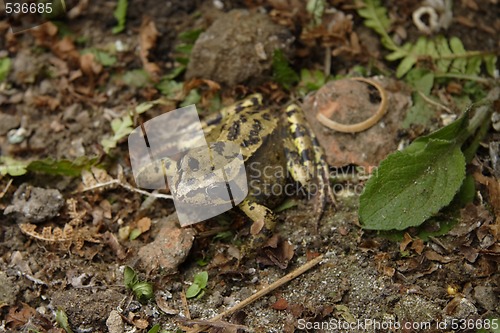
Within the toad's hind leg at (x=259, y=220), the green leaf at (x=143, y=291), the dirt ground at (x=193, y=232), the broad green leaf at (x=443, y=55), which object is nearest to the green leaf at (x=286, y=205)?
the dirt ground at (x=193, y=232)

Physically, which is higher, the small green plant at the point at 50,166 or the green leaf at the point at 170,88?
the green leaf at the point at 170,88

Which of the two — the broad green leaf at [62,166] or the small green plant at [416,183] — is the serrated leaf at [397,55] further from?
the broad green leaf at [62,166]

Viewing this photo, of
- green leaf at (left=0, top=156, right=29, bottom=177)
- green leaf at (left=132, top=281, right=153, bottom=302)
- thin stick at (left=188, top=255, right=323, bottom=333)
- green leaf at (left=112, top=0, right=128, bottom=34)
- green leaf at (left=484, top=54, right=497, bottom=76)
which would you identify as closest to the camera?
thin stick at (left=188, top=255, right=323, bottom=333)

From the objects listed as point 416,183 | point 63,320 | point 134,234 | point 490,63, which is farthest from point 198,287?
point 490,63

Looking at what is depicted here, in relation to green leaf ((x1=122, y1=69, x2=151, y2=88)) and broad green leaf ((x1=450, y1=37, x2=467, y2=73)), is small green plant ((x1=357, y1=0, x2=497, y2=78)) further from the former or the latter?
green leaf ((x1=122, y1=69, x2=151, y2=88))

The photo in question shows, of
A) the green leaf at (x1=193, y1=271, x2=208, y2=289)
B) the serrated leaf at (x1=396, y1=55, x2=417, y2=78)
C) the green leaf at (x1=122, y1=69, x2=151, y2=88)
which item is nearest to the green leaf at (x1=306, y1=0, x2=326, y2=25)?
the serrated leaf at (x1=396, y1=55, x2=417, y2=78)

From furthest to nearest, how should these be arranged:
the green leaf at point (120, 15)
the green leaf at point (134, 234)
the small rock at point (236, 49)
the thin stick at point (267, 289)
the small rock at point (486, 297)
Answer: the green leaf at point (120, 15)
the small rock at point (236, 49)
the green leaf at point (134, 234)
the thin stick at point (267, 289)
the small rock at point (486, 297)
